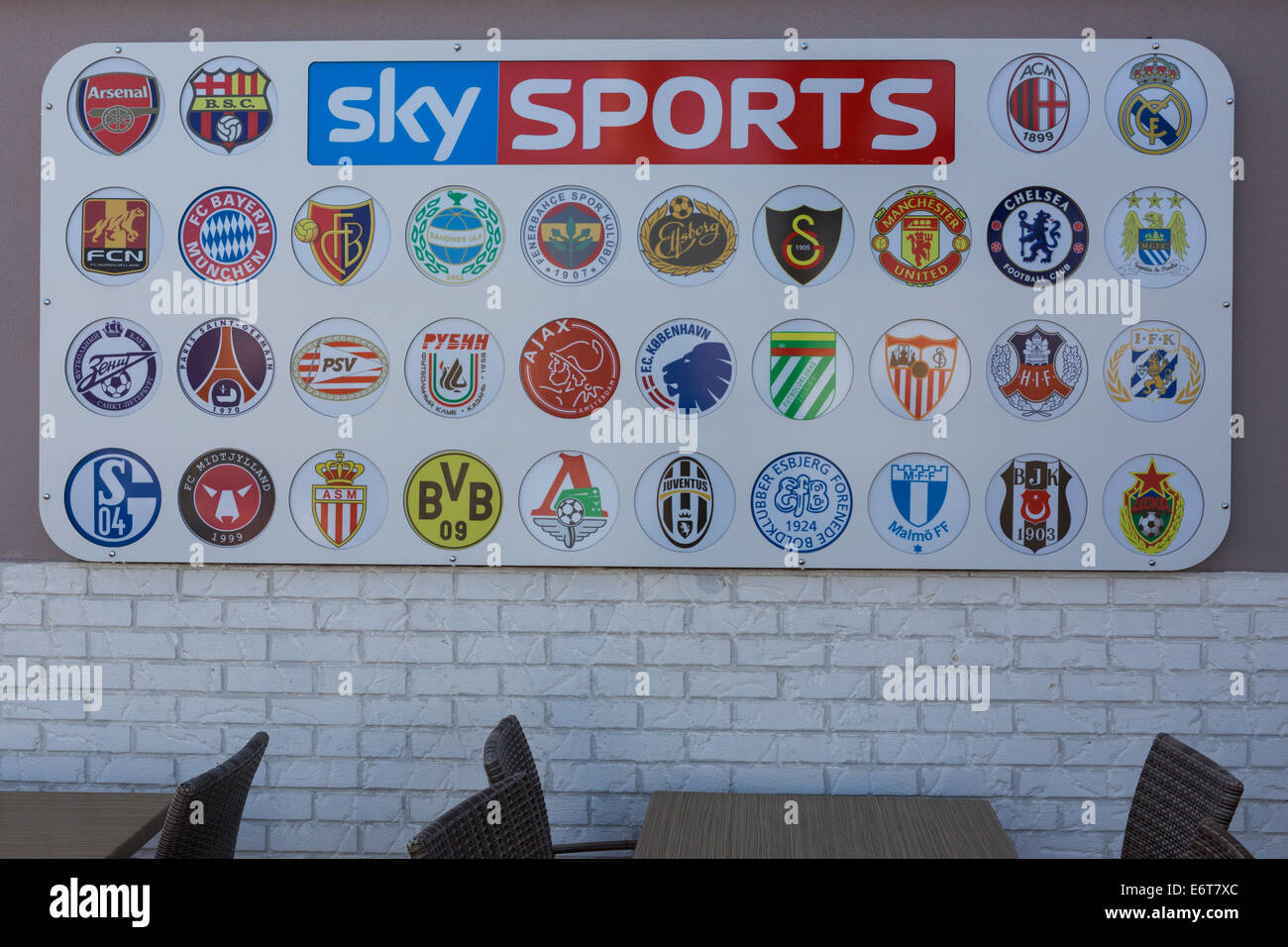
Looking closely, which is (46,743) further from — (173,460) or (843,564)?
(843,564)

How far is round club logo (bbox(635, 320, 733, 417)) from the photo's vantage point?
2.42 meters

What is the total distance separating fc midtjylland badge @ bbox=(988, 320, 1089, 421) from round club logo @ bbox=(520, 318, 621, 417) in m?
0.98

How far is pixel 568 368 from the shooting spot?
2.44m

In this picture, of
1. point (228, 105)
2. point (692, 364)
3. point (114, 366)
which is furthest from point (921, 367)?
point (114, 366)

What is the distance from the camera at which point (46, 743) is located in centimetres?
253

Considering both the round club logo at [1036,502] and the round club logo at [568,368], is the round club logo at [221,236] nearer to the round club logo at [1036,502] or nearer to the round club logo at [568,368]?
the round club logo at [568,368]

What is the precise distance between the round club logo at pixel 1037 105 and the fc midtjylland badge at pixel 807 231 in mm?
455

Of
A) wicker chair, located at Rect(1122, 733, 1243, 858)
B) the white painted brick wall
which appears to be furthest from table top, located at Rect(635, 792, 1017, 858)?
wicker chair, located at Rect(1122, 733, 1243, 858)

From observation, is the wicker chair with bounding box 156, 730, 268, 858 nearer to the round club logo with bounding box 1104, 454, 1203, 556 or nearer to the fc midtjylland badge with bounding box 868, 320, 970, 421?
the fc midtjylland badge with bounding box 868, 320, 970, 421

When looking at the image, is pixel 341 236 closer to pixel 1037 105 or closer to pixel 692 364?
pixel 692 364

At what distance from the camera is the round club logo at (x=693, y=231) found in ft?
7.93

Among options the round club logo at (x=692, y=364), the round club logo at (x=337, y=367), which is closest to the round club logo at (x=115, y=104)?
the round club logo at (x=337, y=367)
